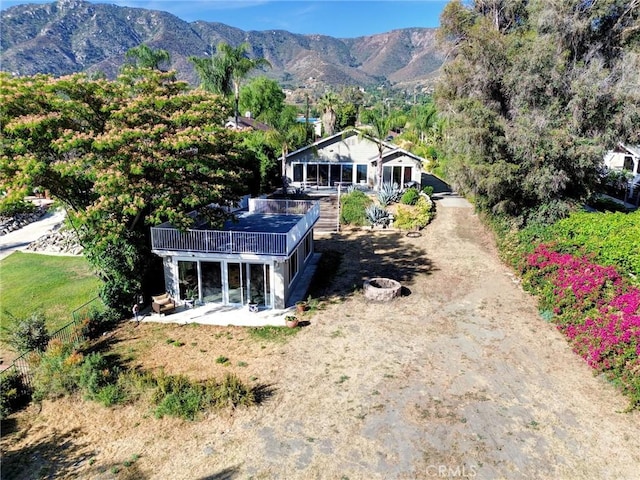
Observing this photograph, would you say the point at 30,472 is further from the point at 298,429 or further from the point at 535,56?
the point at 535,56

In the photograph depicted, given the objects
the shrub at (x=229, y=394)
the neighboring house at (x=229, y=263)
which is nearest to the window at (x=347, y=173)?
the neighboring house at (x=229, y=263)

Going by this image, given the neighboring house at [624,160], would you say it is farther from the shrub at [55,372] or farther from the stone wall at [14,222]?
the stone wall at [14,222]

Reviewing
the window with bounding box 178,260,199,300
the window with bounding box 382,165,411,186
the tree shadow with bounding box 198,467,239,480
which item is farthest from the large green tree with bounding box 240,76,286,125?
the tree shadow with bounding box 198,467,239,480

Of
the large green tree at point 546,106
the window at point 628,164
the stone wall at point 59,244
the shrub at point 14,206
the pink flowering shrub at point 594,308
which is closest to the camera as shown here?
the pink flowering shrub at point 594,308

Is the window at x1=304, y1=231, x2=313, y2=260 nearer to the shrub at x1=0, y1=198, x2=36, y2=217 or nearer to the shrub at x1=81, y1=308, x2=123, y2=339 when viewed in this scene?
the shrub at x1=81, y1=308, x2=123, y2=339

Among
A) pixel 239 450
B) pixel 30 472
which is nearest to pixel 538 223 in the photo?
pixel 239 450

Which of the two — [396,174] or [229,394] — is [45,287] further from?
[396,174]

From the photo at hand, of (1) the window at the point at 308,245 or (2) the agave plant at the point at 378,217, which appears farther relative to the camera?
(2) the agave plant at the point at 378,217

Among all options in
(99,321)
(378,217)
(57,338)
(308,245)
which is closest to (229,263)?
(99,321)

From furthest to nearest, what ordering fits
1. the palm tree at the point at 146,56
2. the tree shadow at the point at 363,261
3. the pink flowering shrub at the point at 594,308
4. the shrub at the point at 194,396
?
the palm tree at the point at 146,56 → the tree shadow at the point at 363,261 → the pink flowering shrub at the point at 594,308 → the shrub at the point at 194,396
